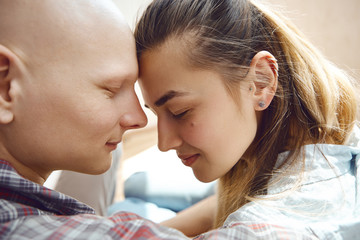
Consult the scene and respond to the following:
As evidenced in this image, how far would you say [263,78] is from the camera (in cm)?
94

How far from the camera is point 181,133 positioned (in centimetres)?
95

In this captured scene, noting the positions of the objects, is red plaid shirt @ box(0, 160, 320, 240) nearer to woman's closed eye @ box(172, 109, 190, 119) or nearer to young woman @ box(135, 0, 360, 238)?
young woman @ box(135, 0, 360, 238)

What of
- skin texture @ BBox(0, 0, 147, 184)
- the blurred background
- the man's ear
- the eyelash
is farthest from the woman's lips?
the blurred background

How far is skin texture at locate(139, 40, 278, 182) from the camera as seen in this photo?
0.89 meters

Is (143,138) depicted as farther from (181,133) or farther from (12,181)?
(12,181)

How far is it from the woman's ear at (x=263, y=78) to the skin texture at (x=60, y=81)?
0.33 metres

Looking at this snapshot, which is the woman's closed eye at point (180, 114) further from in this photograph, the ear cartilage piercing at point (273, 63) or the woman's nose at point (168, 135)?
the ear cartilage piercing at point (273, 63)

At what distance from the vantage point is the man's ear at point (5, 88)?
674 mm

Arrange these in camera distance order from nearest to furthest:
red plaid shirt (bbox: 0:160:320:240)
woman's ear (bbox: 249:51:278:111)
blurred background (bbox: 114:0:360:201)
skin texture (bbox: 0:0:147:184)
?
red plaid shirt (bbox: 0:160:320:240)
skin texture (bbox: 0:0:147:184)
woman's ear (bbox: 249:51:278:111)
blurred background (bbox: 114:0:360:201)

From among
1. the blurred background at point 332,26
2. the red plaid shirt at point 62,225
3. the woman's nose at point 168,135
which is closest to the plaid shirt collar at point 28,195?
the red plaid shirt at point 62,225

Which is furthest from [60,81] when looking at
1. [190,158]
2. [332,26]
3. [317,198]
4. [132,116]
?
[332,26]

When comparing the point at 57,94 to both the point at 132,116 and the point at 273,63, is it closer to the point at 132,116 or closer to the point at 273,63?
the point at 132,116

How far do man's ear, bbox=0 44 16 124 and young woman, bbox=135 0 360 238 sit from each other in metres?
0.34

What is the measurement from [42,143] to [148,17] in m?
0.45
